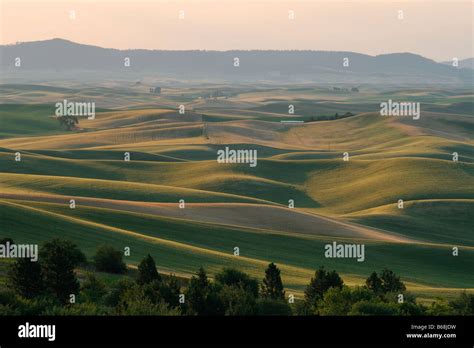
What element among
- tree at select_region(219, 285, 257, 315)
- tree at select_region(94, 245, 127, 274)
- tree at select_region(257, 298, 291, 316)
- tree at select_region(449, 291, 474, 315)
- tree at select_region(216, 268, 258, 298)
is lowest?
tree at select_region(449, 291, 474, 315)

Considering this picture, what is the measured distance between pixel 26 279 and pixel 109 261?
374 inches

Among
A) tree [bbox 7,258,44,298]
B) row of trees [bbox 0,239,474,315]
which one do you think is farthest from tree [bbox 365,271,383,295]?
tree [bbox 7,258,44,298]

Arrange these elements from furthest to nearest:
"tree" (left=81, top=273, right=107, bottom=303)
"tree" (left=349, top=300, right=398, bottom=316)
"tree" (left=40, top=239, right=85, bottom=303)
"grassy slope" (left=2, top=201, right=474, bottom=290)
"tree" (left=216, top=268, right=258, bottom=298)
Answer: "grassy slope" (left=2, top=201, right=474, bottom=290), "tree" (left=216, top=268, right=258, bottom=298), "tree" (left=81, top=273, right=107, bottom=303), "tree" (left=40, top=239, right=85, bottom=303), "tree" (left=349, top=300, right=398, bottom=316)

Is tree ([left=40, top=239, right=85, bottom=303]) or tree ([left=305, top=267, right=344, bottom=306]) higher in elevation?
tree ([left=40, top=239, right=85, bottom=303])

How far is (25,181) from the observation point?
78750mm

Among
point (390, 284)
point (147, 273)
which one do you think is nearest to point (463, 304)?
point (390, 284)

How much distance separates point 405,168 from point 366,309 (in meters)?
72.5

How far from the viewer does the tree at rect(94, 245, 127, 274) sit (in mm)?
37812

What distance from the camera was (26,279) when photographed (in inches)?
1118

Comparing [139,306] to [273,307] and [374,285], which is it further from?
[374,285]

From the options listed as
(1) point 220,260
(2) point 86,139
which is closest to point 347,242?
(1) point 220,260

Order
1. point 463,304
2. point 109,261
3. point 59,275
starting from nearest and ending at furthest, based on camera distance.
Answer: point 59,275, point 463,304, point 109,261

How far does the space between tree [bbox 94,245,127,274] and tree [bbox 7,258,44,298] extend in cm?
882

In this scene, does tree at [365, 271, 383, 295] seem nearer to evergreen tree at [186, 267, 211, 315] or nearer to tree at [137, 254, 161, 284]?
tree at [137, 254, 161, 284]
